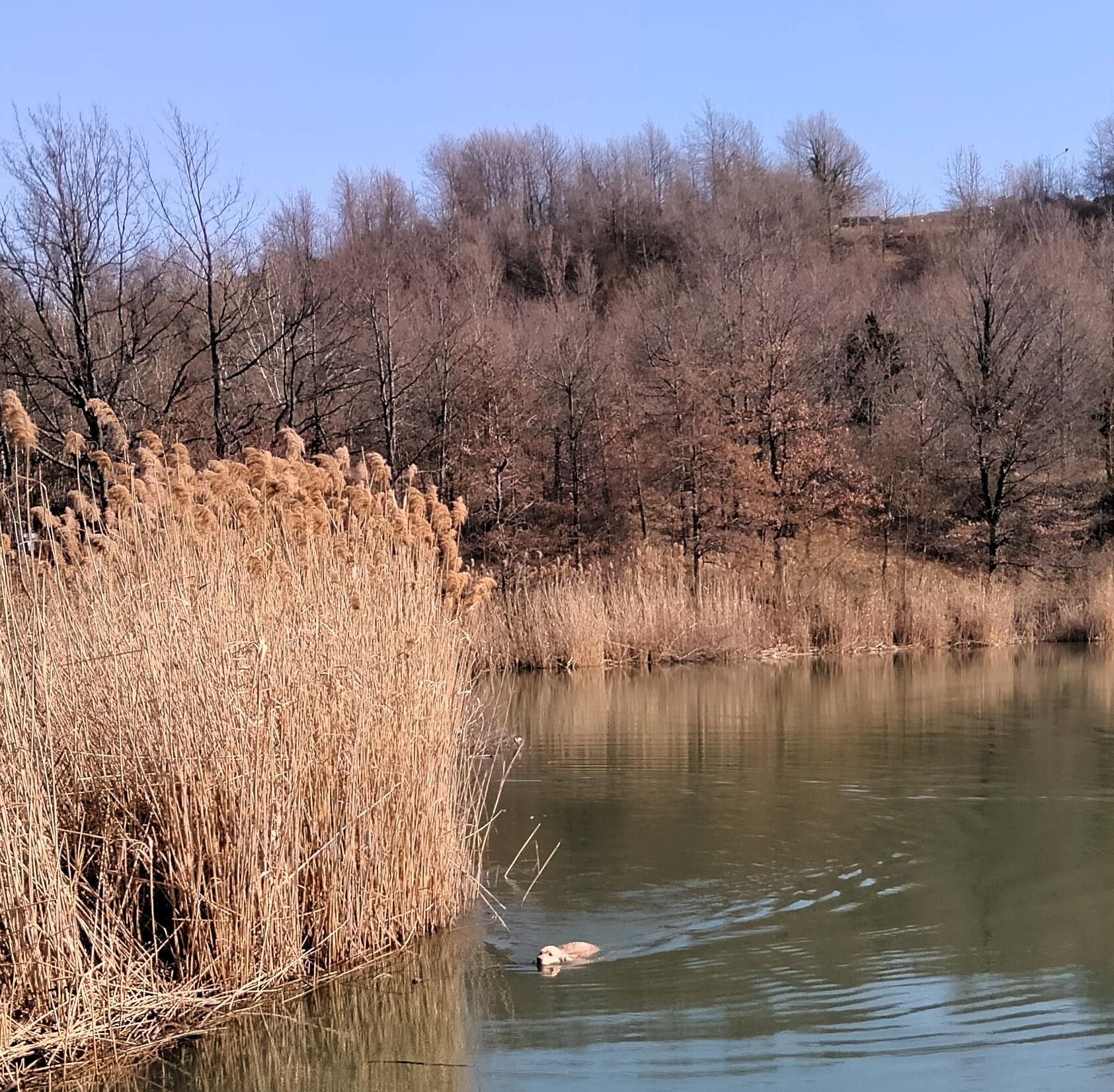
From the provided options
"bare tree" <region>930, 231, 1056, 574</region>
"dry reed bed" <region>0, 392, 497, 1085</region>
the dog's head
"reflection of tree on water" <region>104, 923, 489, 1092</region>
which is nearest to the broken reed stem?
"dry reed bed" <region>0, 392, 497, 1085</region>

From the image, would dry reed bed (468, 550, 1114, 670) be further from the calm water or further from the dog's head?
the dog's head

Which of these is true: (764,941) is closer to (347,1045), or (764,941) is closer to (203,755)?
(347,1045)

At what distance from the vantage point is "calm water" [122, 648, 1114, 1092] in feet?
15.9

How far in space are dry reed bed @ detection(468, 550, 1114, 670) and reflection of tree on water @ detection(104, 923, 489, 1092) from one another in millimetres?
10988

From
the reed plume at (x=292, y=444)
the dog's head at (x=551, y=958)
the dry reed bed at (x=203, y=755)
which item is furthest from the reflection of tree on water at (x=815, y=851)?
the reed plume at (x=292, y=444)

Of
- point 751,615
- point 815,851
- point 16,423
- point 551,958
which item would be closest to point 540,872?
point 551,958

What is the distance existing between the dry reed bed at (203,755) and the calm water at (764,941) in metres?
0.30

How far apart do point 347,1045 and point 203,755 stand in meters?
1.23

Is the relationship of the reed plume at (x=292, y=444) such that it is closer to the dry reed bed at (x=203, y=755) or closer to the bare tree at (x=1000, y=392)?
the dry reed bed at (x=203, y=755)

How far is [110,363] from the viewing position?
19.5 m

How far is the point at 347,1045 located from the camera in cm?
503


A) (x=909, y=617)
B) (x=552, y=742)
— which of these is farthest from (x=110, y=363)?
(x=909, y=617)

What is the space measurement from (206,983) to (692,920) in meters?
2.44

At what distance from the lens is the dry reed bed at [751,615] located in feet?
60.4
